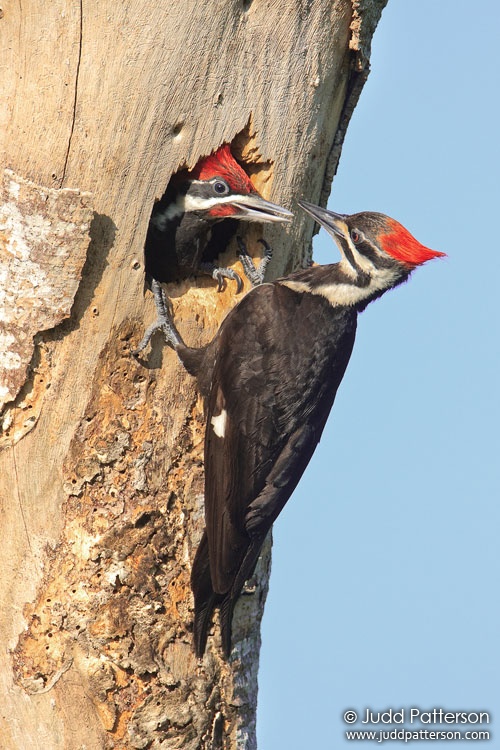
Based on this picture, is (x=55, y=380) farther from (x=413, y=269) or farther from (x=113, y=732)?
(x=413, y=269)

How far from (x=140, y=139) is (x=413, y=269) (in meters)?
1.15

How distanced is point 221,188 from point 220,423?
904 millimetres

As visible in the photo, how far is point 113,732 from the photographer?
3121mm

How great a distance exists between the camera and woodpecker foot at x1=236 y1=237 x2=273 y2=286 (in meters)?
3.61

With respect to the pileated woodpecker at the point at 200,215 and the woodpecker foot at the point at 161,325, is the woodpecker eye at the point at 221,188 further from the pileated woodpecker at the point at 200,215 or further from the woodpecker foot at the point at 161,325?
the woodpecker foot at the point at 161,325

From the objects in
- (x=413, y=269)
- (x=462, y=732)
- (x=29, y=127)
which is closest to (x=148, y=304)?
(x=29, y=127)

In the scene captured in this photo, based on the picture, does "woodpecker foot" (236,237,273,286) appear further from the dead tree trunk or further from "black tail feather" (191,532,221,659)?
"black tail feather" (191,532,221,659)

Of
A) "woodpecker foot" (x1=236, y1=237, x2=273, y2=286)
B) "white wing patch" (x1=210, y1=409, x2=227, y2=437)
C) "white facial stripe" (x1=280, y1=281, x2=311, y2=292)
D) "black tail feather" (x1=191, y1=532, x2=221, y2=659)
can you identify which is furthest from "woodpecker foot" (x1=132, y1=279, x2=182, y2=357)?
"black tail feather" (x1=191, y1=532, x2=221, y2=659)

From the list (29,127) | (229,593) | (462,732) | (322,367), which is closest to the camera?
(29,127)

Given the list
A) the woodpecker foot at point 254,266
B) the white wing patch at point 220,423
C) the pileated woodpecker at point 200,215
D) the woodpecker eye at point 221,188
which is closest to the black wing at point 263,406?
the white wing patch at point 220,423

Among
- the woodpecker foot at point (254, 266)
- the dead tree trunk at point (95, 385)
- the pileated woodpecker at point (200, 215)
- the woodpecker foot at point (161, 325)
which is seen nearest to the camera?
the dead tree trunk at point (95, 385)

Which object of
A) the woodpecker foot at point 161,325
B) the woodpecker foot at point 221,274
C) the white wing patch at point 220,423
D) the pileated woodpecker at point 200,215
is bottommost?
the white wing patch at point 220,423

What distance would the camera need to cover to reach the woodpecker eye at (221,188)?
3.51m

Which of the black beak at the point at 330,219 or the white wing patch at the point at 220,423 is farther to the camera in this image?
the black beak at the point at 330,219
